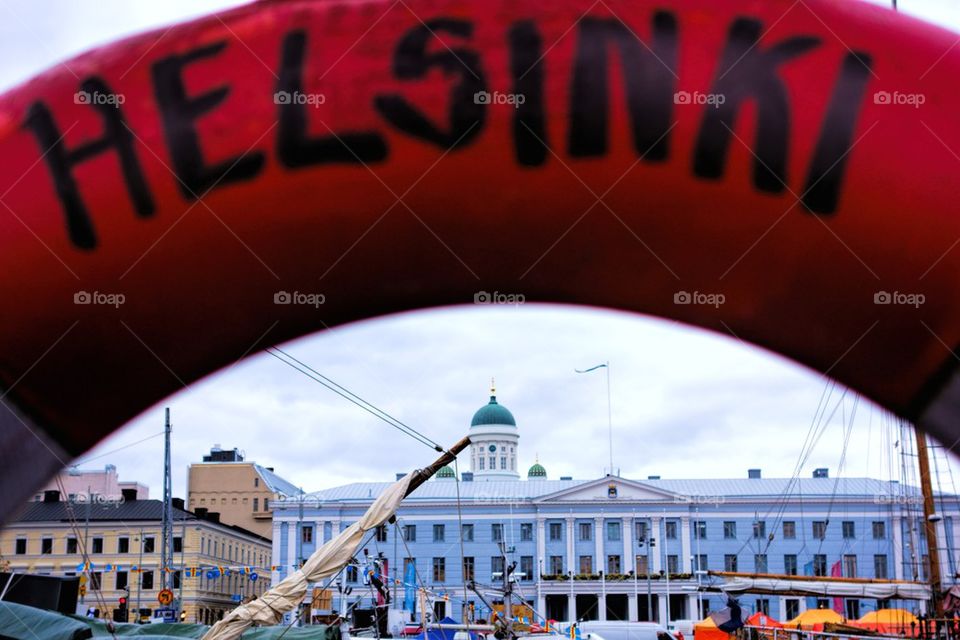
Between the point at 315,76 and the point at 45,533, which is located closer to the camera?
the point at 315,76

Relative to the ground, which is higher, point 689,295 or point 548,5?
point 548,5

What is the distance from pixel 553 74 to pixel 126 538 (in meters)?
52.1

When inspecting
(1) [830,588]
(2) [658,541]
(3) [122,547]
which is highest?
(2) [658,541]

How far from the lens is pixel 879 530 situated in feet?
172

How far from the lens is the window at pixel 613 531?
56.3 m

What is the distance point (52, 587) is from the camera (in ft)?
31.1

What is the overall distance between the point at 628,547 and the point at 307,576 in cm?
4945

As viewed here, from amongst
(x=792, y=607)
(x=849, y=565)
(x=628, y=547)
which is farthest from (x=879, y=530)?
(x=628, y=547)

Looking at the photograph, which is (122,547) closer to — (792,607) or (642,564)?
(642,564)

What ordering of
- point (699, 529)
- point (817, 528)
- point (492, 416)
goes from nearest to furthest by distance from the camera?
point (817, 528) < point (699, 529) < point (492, 416)

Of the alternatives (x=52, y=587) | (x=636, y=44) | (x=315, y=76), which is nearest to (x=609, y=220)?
(x=636, y=44)

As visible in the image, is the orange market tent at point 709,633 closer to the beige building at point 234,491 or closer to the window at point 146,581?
the window at point 146,581

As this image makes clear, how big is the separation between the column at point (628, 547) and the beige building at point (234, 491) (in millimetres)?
20811

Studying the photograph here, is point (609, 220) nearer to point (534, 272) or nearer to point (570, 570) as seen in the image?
point (534, 272)
